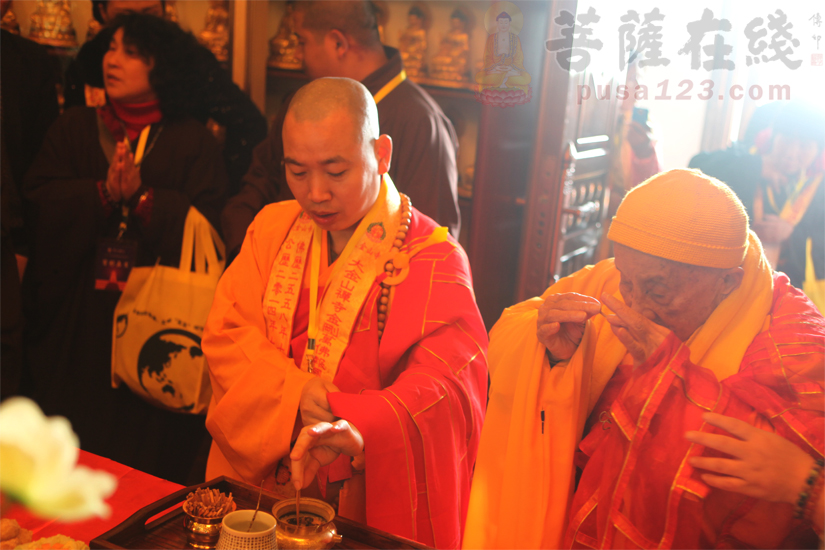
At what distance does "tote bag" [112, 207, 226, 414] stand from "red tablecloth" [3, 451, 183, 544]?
695mm

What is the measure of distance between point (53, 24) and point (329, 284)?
2.04 m

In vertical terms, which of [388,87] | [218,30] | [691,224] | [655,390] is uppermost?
[218,30]

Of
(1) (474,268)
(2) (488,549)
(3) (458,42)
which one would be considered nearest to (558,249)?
(1) (474,268)

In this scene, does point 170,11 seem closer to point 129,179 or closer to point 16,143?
point 16,143

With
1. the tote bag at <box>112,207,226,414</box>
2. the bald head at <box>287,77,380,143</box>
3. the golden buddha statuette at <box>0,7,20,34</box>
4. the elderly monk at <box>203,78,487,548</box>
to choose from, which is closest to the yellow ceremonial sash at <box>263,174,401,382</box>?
the elderly monk at <box>203,78,487,548</box>

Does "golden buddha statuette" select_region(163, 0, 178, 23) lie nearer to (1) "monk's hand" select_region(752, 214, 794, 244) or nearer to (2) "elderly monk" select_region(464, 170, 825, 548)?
(2) "elderly monk" select_region(464, 170, 825, 548)

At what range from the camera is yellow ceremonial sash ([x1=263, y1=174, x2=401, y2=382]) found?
4.83 ft

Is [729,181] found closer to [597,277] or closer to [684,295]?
[597,277]

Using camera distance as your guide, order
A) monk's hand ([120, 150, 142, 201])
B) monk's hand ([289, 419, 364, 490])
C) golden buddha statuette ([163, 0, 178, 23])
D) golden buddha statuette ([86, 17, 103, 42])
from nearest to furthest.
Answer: monk's hand ([289, 419, 364, 490]) → monk's hand ([120, 150, 142, 201]) → golden buddha statuette ([86, 17, 103, 42]) → golden buddha statuette ([163, 0, 178, 23])

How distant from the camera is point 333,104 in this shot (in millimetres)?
1372

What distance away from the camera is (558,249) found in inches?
99.0

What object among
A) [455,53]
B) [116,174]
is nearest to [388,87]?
[455,53]

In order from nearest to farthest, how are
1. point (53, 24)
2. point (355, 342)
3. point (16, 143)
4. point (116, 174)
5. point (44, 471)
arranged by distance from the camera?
point (44, 471)
point (355, 342)
point (116, 174)
point (16, 143)
point (53, 24)

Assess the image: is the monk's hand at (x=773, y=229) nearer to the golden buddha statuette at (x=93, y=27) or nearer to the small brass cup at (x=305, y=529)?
the small brass cup at (x=305, y=529)
